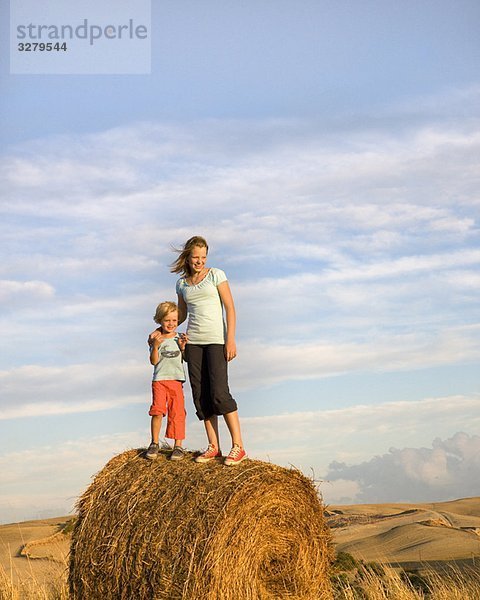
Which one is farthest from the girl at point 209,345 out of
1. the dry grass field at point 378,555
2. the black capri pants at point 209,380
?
the dry grass field at point 378,555

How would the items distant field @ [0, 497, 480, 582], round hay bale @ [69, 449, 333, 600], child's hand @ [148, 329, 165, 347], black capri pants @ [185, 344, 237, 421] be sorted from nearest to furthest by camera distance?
round hay bale @ [69, 449, 333, 600], black capri pants @ [185, 344, 237, 421], child's hand @ [148, 329, 165, 347], distant field @ [0, 497, 480, 582]

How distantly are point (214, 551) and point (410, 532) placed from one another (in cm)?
1184

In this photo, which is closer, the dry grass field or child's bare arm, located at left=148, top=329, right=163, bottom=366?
child's bare arm, located at left=148, top=329, right=163, bottom=366

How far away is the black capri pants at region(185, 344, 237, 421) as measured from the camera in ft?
27.3

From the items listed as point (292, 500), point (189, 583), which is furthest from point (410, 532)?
point (189, 583)

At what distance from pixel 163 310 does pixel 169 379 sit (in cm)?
73

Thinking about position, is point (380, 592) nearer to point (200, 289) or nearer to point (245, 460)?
point (245, 460)

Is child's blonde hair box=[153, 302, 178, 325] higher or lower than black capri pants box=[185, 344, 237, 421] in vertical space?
higher

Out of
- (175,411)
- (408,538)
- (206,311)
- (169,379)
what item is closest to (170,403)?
(175,411)

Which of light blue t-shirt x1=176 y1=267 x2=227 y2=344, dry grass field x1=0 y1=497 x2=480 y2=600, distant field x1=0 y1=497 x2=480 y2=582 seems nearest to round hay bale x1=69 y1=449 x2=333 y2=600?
dry grass field x1=0 y1=497 x2=480 y2=600

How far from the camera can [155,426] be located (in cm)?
877

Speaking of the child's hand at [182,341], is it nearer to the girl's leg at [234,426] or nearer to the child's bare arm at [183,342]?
the child's bare arm at [183,342]

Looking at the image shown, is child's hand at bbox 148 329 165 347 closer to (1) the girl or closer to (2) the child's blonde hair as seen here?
(2) the child's blonde hair

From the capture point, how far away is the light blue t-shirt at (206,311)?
335 inches
